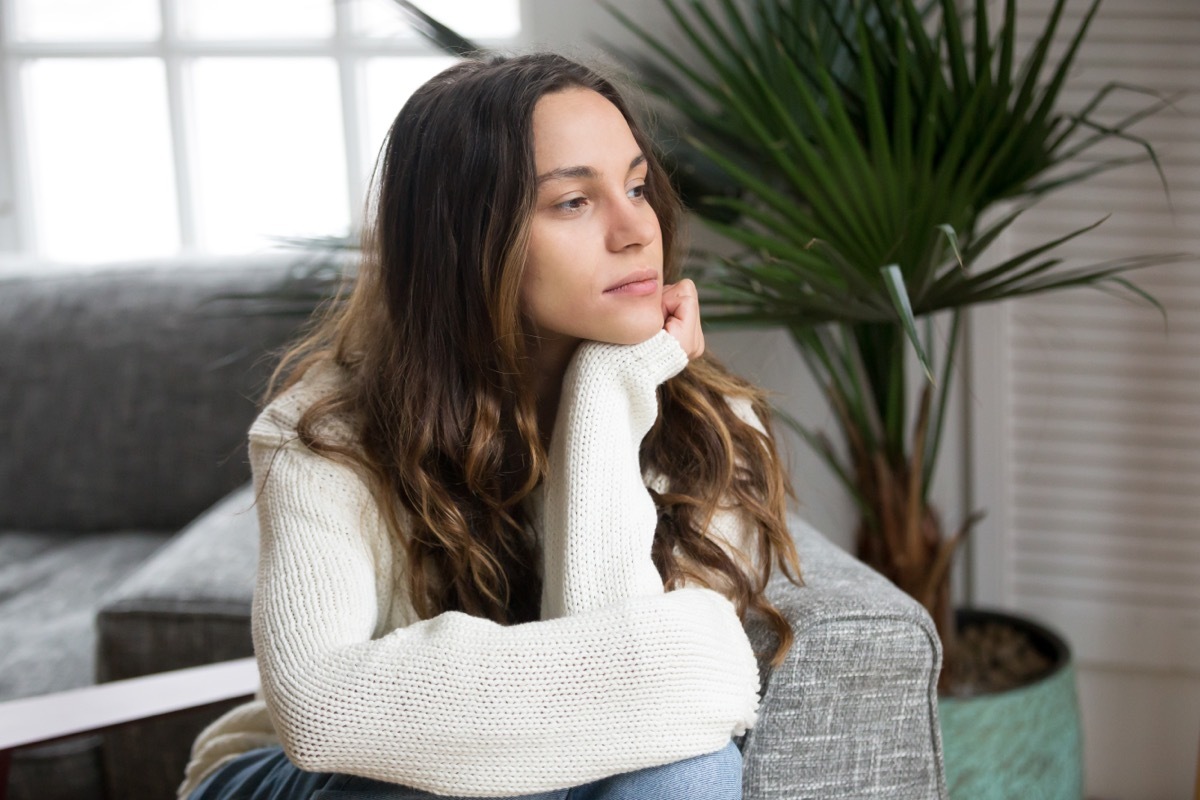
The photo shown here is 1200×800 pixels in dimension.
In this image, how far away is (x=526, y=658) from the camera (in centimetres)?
98

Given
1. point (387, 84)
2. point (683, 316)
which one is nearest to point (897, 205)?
point (683, 316)

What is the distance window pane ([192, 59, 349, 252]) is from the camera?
2662mm

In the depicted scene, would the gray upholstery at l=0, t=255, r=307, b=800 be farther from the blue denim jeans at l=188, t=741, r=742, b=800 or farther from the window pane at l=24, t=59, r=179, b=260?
the blue denim jeans at l=188, t=741, r=742, b=800

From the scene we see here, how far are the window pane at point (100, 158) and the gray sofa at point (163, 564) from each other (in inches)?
14.7

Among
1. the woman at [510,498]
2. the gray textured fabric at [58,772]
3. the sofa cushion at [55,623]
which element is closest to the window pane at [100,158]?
the sofa cushion at [55,623]

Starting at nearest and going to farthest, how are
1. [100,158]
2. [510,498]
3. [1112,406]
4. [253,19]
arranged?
[510,498]
[1112,406]
[253,19]
[100,158]

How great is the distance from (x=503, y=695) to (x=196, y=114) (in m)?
2.12

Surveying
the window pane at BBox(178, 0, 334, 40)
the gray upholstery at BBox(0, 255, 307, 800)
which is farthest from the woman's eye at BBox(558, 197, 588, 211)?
the window pane at BBox(178, 0, 334, 40)

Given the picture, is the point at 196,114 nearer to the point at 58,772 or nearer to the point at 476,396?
the point at 58,772

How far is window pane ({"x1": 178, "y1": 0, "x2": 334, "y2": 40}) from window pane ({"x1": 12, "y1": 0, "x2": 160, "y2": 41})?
0.08 metres

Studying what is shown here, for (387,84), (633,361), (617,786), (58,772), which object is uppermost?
(387,84)

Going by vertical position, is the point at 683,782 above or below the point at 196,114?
below

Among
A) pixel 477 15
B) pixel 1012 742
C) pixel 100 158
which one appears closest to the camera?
pixel 1012 742

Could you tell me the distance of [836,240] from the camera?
130 cm
